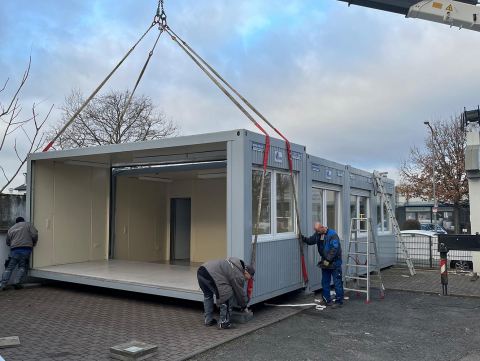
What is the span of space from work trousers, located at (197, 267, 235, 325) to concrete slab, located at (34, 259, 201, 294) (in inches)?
22.9

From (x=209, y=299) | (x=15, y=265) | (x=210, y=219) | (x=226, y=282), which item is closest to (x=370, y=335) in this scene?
(x=226, y=282)

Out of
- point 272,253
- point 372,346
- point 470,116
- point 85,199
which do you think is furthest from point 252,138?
point 470,116

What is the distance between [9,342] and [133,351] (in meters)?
1.74

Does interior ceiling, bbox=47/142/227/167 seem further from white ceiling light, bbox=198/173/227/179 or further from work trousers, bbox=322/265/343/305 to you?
work trousers, bbox=322/265/343/305

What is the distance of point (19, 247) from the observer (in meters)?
9.42

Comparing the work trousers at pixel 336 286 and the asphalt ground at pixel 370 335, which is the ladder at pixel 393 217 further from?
the work trousers at pixel 336 286

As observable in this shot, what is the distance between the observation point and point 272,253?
7770 millimetres

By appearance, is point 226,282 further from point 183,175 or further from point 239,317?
point 183,175

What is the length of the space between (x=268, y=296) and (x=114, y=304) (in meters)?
2.94

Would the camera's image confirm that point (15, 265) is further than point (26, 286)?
No

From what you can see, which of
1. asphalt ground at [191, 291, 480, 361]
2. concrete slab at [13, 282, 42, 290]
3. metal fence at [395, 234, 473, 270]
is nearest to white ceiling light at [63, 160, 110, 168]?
concrete slab at [13, 282, 42, 290]

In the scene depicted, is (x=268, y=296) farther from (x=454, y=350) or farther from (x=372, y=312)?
(x=454, y=350)

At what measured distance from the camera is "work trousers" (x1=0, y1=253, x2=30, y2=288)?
30.8 ft

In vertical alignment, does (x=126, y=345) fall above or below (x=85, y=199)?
below
